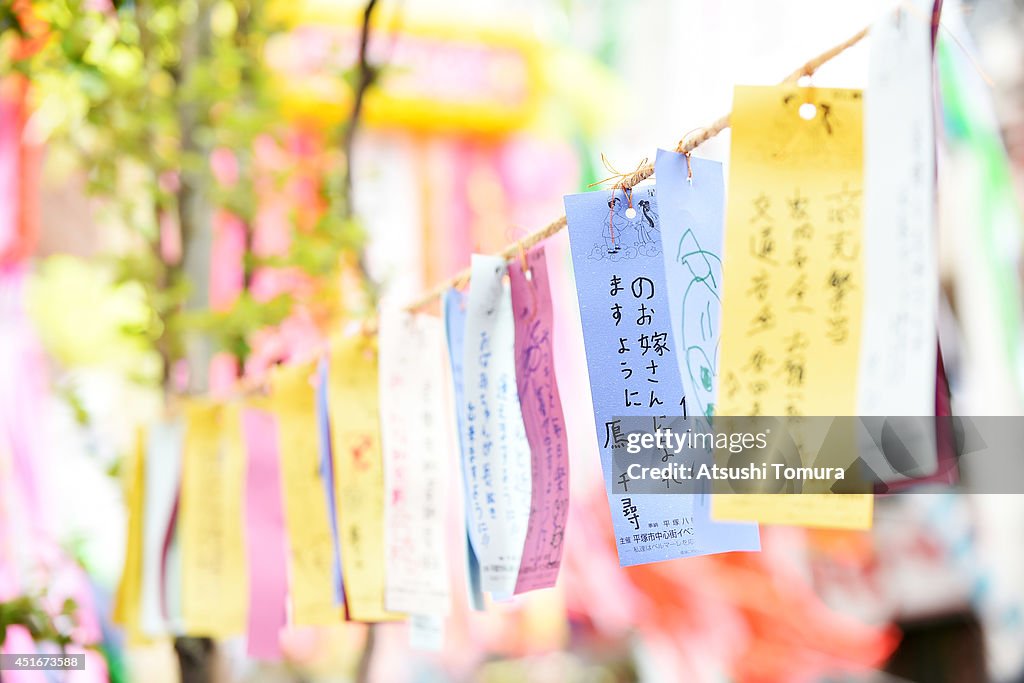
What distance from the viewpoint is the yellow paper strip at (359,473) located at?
1.66 meters

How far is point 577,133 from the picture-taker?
6.00m

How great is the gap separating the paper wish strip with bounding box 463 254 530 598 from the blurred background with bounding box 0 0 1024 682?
105 cm

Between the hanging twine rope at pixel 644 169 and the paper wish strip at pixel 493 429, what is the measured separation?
0.20 ft

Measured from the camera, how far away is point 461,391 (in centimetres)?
140

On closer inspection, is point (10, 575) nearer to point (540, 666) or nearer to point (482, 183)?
point (540, 666)

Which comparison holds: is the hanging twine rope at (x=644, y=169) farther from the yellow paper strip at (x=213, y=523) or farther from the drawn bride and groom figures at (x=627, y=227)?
the yellow paper strip at (x=213, y=523)

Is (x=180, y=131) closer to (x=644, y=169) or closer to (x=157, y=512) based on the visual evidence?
(x=157, y=512)

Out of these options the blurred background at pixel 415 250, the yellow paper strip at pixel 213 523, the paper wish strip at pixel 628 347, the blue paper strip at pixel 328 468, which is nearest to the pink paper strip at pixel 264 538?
the yellow paper strip at pixel 213 523

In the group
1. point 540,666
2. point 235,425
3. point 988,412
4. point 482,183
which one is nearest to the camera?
point 235,425

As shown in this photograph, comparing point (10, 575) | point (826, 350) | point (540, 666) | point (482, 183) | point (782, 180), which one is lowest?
point (540, 666)

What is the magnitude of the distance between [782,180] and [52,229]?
511cm

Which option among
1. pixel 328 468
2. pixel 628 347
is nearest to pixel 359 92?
pixel 328 468

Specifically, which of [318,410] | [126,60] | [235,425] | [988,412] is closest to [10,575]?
[126,60]

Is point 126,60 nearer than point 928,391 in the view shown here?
No
